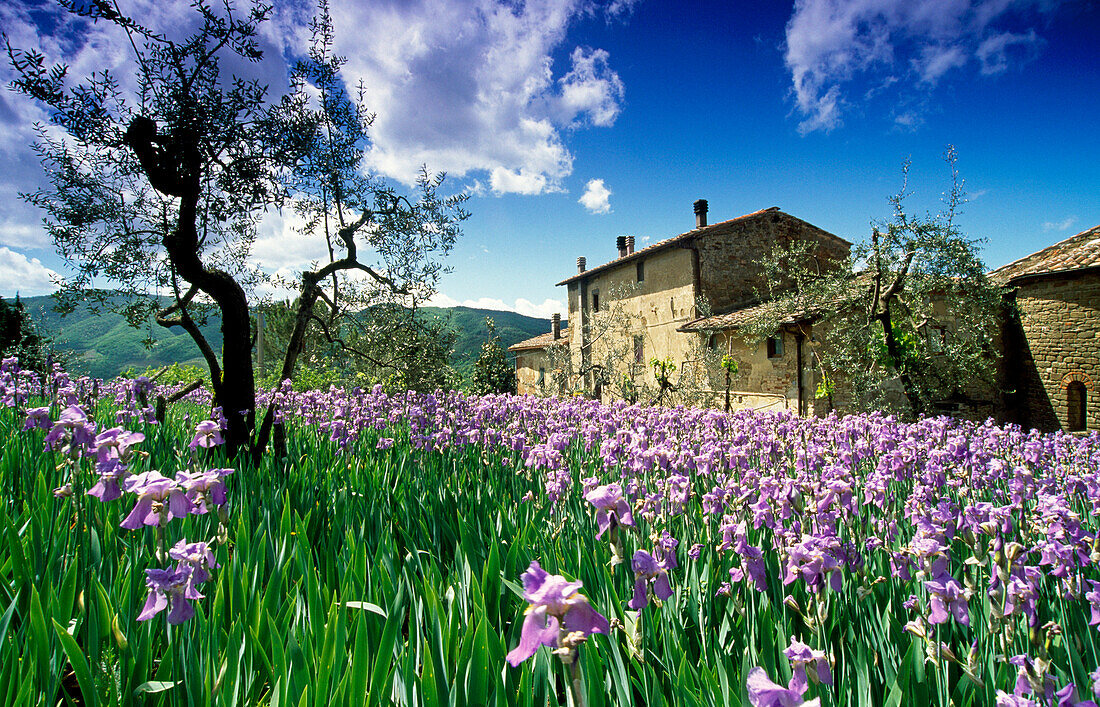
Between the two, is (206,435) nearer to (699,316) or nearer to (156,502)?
(156,502)

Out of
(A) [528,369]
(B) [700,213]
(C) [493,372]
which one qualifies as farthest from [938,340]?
(C) [493,372]

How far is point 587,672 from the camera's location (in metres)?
1.45

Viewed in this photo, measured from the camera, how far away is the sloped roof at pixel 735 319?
1536cm

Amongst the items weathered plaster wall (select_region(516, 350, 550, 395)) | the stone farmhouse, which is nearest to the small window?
the stone farmhouse

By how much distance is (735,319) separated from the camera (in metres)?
18.9

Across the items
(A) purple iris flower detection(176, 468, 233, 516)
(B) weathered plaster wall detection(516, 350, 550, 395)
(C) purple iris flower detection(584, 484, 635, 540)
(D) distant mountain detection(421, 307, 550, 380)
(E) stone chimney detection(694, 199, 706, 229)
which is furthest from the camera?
(D) distant mountain detection(421, 307, 550, 380)

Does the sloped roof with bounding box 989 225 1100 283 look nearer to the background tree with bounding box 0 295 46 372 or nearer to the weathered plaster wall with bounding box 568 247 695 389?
the weathered plaster wall with bounding box 568 247 695 389

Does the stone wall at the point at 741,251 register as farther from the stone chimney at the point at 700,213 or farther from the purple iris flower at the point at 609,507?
the purple iris flower at the point at 609,507

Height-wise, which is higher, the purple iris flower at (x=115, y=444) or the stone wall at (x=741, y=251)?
the stone wall at (x=741, y=251)

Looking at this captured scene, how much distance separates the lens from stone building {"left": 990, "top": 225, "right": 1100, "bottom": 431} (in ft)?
47.0

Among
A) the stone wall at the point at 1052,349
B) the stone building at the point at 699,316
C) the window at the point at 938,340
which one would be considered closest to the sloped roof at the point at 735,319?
the stone building at the point at 699,316

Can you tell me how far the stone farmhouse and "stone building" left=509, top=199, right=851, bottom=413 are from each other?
0.05 m

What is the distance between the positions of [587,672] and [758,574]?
2.70 feet

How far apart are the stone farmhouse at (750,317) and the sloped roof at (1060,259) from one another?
48mm
